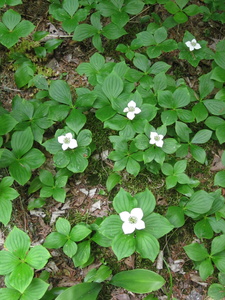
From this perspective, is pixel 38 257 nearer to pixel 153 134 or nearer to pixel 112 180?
pixel 112 180

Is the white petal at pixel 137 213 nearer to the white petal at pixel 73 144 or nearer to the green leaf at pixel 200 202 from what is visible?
the green leaf at pixel 200 202

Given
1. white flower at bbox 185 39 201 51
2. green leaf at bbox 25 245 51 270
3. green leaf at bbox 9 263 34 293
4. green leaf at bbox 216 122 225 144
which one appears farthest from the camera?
white flower at bbox 185 39 201 51

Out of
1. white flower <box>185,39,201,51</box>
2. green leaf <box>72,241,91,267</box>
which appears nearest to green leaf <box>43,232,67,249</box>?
green leaf <box>72,241,91,267</box>

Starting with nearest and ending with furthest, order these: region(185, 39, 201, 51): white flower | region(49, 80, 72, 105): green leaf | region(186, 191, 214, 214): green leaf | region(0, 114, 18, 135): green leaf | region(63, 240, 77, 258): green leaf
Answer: region(63, 240, 77, 258): green leaf < region(186, 191, 214, 214): green leaf < region(0, 114, 18, 135): green leaf < region(49, 80, 72, 105): green leaf < region(185, 39, 201, 51): white flower

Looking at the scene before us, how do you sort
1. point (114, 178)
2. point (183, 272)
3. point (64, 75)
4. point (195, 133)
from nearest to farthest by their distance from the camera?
point (183, 272) → point (114, 178) → point (195, 133) → point (64, 75)

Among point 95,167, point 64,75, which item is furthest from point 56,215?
point 64,75

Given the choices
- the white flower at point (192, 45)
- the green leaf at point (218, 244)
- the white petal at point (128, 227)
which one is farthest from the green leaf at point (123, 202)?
the white flower at point (192, 45)

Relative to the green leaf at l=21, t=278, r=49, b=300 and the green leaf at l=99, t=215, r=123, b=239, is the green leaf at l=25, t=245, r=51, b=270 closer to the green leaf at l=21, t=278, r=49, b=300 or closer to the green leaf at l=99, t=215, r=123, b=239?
the green leaf at l=21, t=278, r=49, b=300

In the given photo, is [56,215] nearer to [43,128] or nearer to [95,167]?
[95,167]
